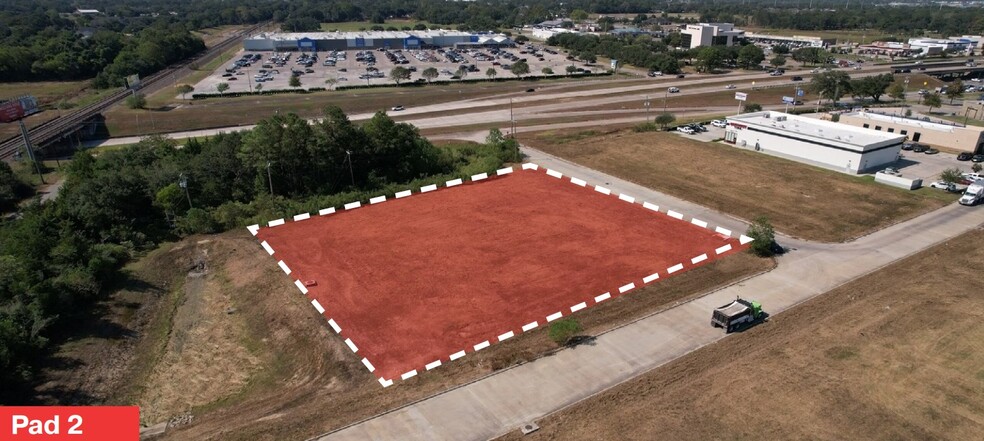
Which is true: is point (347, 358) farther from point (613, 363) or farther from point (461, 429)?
point (613, 363)

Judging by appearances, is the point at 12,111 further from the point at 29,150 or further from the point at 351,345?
the point at 351,345

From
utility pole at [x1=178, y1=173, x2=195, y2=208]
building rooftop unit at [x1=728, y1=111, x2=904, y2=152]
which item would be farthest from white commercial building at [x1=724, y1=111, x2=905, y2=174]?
utility pole at [x1=178, y1=173, x2=195, y2=208]

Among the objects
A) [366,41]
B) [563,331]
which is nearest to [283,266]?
[563,331]

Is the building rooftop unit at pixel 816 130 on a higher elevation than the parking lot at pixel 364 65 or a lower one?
lower

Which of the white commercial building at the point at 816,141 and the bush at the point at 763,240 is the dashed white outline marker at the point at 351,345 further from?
the white commercial building at the point at 816,141

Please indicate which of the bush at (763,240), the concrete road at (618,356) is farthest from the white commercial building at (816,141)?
the bush at (763,240)

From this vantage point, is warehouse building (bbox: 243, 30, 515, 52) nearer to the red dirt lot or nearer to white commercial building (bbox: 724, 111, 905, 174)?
white commercial building (bbox: 724, 111, 905, 174)
